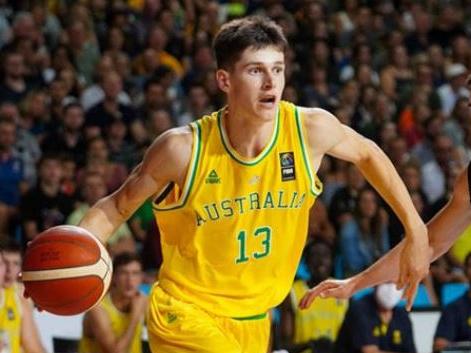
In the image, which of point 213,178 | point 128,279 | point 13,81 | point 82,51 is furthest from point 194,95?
point 213,178

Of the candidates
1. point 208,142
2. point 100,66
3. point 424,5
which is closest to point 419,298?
point 100,66

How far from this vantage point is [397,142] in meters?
12.1

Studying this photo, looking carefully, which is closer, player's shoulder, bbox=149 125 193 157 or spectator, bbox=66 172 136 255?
player's shoulder, bbox=149 125 193 157

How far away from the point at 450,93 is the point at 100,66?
4060mm

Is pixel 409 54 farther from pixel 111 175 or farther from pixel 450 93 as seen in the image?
pixel 111 175

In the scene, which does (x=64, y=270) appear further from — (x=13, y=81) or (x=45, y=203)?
(x=13, y=81)

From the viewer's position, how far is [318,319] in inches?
370

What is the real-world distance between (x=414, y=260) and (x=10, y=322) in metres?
3.25

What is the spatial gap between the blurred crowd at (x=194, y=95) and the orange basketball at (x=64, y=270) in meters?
4.18

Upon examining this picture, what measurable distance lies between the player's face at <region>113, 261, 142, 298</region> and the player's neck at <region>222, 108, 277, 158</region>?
2.88m

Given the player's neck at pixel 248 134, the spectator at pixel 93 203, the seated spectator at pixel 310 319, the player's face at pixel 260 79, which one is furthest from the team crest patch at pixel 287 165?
the spectator at pixel 93 203

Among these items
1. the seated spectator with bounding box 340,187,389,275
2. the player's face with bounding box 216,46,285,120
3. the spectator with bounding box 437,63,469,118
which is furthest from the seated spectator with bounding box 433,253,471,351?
the spectator with bounding box 437,63,469,118

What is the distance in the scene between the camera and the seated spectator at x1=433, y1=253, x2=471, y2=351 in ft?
29.3

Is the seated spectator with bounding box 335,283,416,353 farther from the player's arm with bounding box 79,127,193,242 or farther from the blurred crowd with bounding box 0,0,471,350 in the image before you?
the player's arm with bounding box 79,127,193,242
